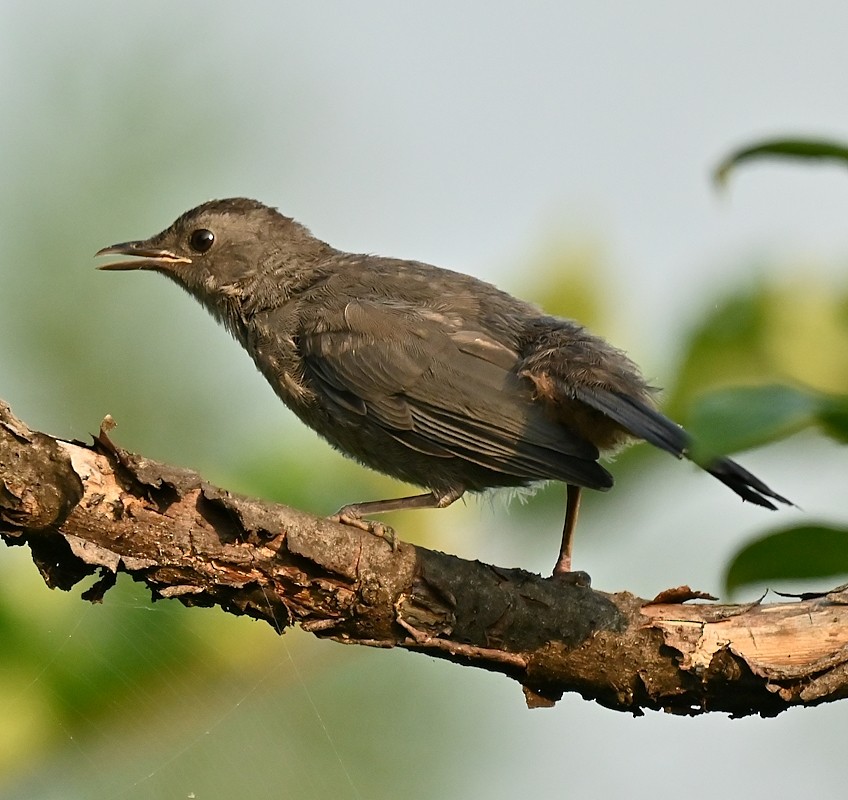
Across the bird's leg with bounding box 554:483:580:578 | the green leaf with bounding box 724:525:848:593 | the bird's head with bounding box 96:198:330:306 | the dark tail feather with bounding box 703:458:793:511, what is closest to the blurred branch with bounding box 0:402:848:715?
the dark tail feather with bounding box 703:458:793:511

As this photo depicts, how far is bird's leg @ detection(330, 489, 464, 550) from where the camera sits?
3746 millimetres

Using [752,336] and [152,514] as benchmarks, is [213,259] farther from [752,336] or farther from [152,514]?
[752,336]

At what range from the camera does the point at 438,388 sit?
4758mm

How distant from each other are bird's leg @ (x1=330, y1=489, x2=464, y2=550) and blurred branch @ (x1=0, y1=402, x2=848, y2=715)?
0.72 feet

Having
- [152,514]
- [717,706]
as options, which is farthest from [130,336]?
[717,706]

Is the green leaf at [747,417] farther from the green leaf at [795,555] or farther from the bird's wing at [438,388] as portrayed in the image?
the bird's wing at [438,388]

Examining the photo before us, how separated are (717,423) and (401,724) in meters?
3.65

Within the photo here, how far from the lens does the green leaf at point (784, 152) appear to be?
63.7 inches

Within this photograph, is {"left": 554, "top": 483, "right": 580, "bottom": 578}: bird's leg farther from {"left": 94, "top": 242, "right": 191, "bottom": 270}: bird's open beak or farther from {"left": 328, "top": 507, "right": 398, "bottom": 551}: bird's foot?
{"left": 94, "top": 242, "right": 191, "bottom": 270}: bird's open beak

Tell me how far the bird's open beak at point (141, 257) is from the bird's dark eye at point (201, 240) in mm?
77

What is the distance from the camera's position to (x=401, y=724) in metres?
4.75

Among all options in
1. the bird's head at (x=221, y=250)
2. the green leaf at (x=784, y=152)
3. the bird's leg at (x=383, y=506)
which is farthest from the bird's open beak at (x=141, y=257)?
the green leaf at (x=784, y=152)

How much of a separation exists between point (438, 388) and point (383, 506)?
60cm

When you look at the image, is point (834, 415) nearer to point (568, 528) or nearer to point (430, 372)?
point (568, 528)
